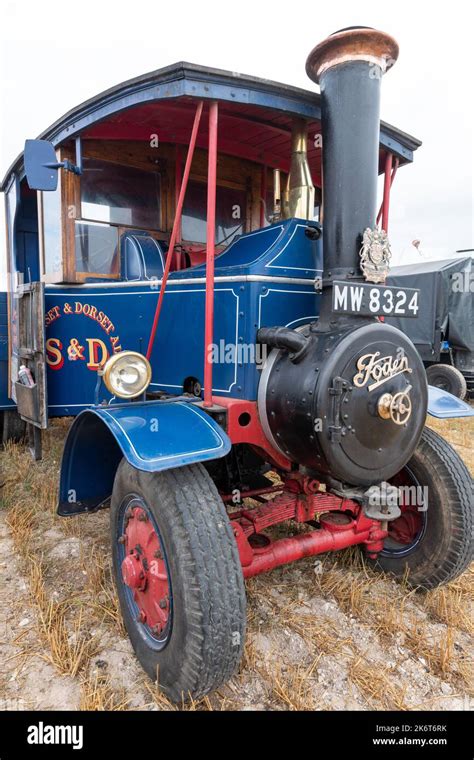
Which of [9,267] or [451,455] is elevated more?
[9,267]

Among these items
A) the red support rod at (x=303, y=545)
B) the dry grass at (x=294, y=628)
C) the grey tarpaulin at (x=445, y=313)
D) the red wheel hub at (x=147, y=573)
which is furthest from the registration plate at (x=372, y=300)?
the grey tarpaulin at (x=445, y=313)

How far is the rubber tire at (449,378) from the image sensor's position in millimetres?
8539

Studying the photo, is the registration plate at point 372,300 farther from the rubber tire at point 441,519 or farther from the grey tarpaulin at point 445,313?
the grey tarpaulin at point 445,313

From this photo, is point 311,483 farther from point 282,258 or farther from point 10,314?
point 10,314

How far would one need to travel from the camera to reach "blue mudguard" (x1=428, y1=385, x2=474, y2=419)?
269 centimetres

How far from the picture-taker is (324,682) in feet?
6.70

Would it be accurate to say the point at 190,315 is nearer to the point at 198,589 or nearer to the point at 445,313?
the point at 198,589

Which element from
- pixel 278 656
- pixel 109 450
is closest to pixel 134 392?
pixel 109 450

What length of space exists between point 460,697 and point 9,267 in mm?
4911

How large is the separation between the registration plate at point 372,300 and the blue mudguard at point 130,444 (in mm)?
777

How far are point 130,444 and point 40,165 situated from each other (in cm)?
192

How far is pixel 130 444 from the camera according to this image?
1883 mm

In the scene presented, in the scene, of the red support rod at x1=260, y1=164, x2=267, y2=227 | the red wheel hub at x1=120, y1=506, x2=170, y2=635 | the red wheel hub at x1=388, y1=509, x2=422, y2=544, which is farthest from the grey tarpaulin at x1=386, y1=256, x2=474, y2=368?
the red wheel hub at x1=120, y1=506, x2=170, y2=635

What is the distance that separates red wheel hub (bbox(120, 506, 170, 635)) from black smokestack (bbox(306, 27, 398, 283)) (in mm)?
1377
